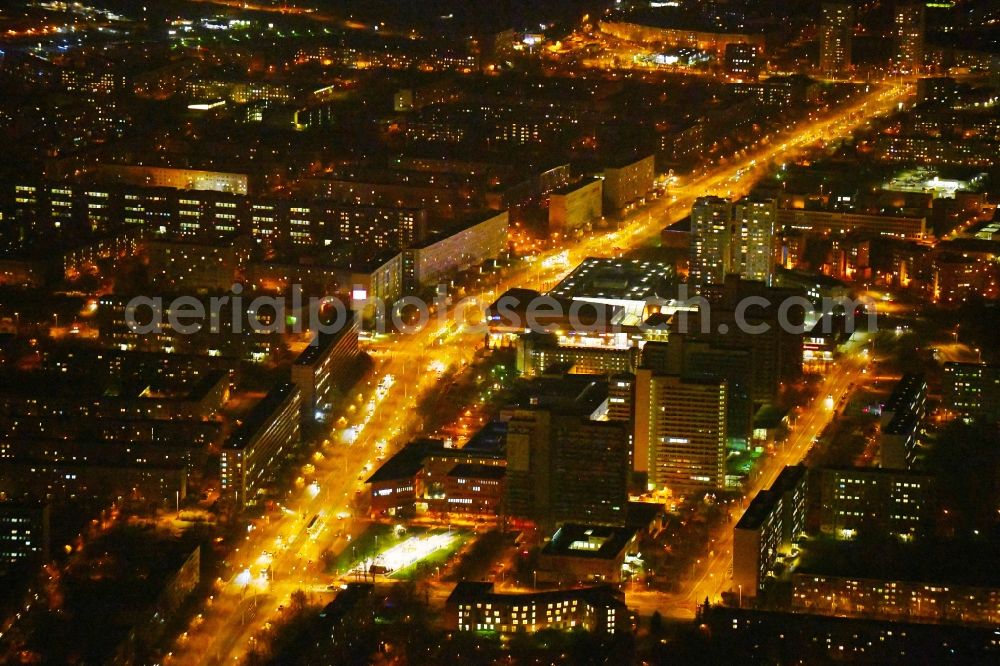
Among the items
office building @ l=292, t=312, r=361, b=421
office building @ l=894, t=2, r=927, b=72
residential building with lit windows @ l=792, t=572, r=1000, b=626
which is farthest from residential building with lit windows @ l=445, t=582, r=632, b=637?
office building @ l=894, t=2, r=927, b=72

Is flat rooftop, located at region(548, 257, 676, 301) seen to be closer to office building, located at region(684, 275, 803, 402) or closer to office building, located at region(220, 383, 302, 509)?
office building, located at region(684, 275, 803, 402)

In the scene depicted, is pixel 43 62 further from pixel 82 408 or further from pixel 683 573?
pixel 683 573

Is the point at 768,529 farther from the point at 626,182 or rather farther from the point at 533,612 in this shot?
the point at 626,182

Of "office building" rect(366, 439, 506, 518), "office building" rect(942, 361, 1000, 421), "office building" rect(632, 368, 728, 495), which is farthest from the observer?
"office building" rect(942, 361, 1000, 421)

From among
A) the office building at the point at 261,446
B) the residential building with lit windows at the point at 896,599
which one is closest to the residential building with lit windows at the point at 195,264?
the office building at the point at 261,446

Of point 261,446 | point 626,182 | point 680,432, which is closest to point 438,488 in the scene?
point 261,446

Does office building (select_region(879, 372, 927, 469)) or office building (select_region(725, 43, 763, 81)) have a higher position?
office building (select_region(725, 43, 763, 81))

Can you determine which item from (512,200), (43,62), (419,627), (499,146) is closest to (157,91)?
(43,62)

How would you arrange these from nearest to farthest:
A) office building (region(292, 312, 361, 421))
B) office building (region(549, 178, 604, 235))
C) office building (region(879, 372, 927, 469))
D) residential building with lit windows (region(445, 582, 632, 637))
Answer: residential building with lit windows (region(445, 582, 632, 637)) → office building (region(879, 372, 927, 469)) → office building (region(292, 312, 361, 421)) → office building (region(549, 178, 604, 235))
